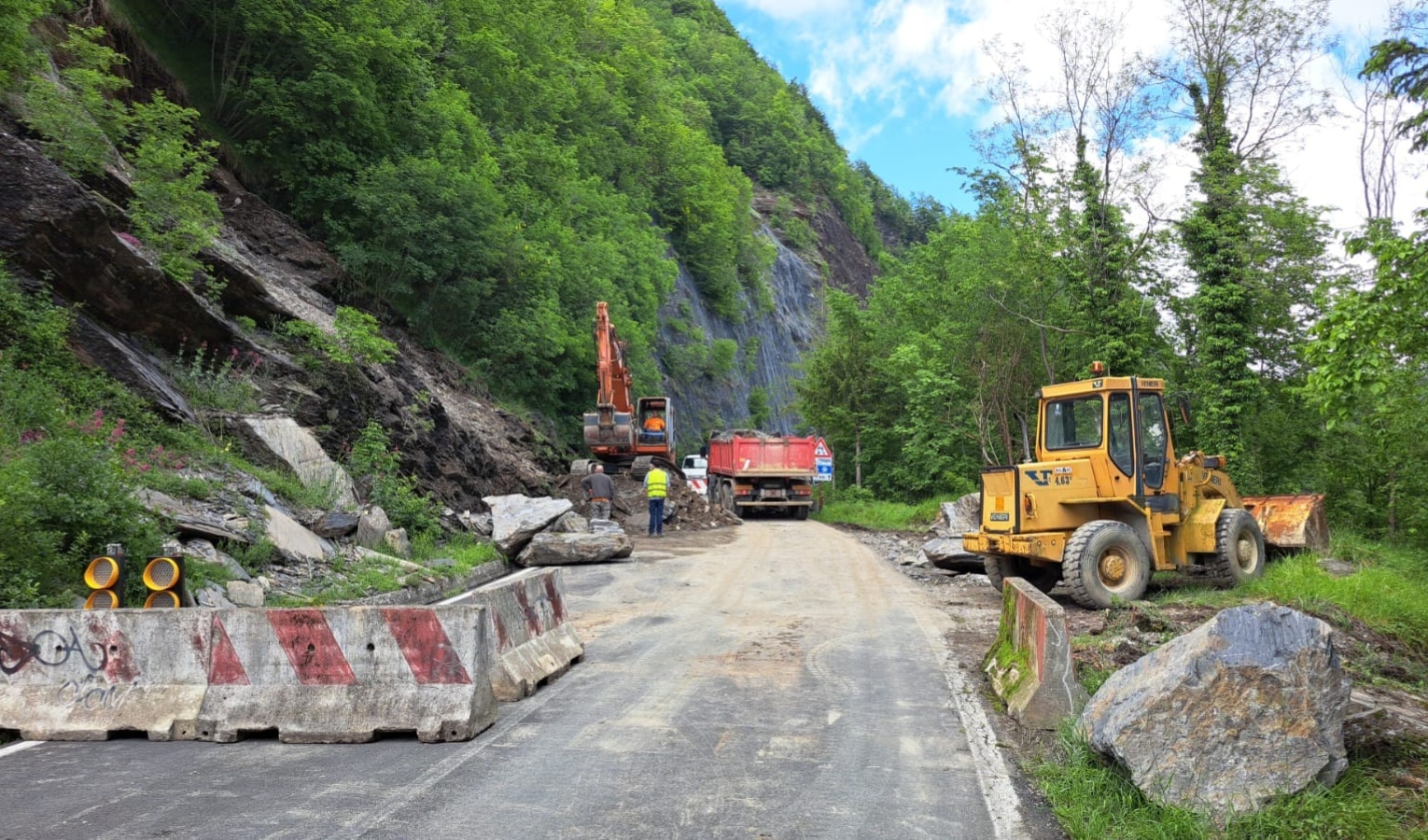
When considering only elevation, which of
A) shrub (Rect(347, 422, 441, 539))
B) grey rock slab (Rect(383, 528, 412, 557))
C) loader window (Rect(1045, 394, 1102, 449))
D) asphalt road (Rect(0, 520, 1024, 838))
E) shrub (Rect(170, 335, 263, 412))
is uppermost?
shrub (Rect(170, 335, 263, 412))

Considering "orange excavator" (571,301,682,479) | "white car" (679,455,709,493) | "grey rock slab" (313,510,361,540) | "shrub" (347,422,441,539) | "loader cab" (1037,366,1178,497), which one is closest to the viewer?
"loader cab" (1037,366,1178,497)

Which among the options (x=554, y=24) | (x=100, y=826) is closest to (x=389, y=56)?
(x=554, y=24)

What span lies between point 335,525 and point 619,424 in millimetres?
16095

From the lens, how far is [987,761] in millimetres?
5207

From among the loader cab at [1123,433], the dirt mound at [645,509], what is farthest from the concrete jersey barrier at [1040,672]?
the dirt mound at [645,509]

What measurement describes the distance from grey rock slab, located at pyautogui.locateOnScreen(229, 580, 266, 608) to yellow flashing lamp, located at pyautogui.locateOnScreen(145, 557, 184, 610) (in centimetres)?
200

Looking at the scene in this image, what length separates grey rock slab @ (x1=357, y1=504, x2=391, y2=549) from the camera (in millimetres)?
12320

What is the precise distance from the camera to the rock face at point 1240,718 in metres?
4.22

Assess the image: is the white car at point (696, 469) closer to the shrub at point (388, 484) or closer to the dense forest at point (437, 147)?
the dense forest at point (437, 147)

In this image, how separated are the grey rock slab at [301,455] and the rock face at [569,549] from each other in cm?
302

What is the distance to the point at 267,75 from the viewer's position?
75.7ft

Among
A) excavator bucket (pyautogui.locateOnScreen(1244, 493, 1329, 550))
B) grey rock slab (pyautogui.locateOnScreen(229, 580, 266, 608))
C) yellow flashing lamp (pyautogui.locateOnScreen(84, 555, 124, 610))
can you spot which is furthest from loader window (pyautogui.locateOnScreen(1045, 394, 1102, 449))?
yellow flashing lamp (pyautogui.locateOnScreen(84, 555, 124, 610))

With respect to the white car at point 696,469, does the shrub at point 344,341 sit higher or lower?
higher

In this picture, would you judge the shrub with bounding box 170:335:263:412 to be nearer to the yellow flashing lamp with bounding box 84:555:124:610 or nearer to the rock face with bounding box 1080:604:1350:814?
the yellow flashing lamp with bounding box 84:555:124:610
